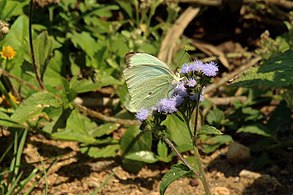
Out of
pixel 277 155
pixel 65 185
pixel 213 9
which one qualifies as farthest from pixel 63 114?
pixel 213 9

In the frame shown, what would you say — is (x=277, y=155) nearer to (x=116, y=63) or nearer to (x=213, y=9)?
(x=116, y=63)

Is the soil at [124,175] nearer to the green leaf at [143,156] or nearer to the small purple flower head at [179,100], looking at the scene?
the green leaf at [143,156]

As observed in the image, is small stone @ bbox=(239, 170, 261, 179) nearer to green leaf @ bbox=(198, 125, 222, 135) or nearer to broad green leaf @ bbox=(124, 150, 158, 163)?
broad green leaf @ bbox=(124, 150, 158, 163)

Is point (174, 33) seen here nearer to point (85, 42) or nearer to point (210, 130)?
point (85, 42)

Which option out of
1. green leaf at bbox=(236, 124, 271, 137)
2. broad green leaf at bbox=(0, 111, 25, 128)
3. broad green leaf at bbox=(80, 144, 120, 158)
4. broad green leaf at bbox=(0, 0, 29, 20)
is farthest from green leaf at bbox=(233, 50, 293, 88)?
broad green leaf at bbox=(0, 0, 29, 20)

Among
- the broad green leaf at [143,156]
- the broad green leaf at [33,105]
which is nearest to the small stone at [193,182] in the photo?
the broad green leaf at [143,156]

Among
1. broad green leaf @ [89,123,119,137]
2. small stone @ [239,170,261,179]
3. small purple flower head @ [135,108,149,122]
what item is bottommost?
small stone @ [239,170,261,179]
